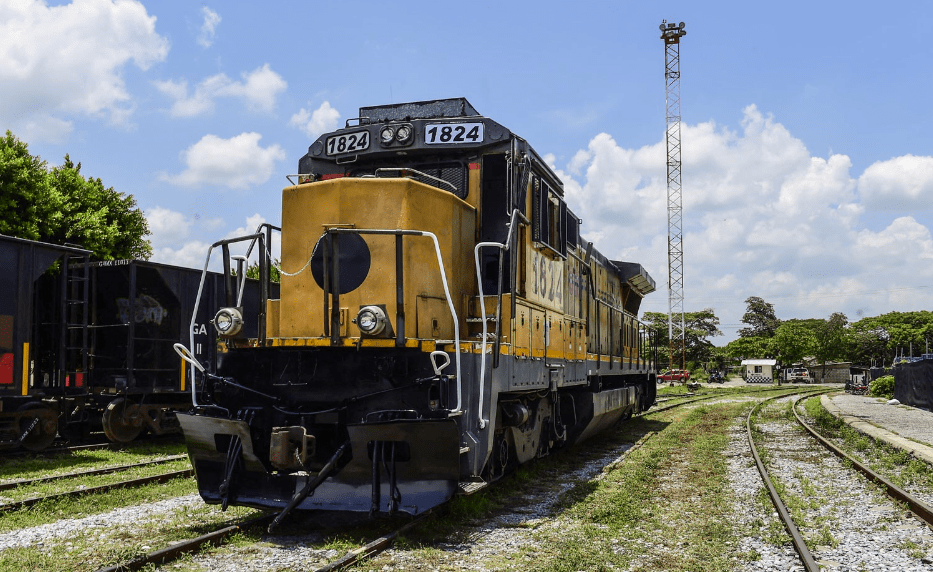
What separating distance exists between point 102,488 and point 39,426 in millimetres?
3741

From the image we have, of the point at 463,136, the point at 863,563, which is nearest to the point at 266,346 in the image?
the point at 463,136

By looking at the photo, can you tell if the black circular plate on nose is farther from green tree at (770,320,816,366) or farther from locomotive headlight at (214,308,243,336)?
green tree at (770,320,816,366)

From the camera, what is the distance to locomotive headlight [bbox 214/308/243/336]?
19.1ft

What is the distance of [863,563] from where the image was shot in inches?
201

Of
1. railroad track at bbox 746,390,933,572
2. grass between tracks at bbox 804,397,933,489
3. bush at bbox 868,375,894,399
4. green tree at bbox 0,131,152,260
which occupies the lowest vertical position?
bush at bbox 868,375,894,399

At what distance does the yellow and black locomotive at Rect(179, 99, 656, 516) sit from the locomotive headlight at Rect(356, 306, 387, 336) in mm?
17

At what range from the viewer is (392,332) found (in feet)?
18.8

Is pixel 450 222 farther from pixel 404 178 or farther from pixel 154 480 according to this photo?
pixel 154 480

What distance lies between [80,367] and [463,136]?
8.53m

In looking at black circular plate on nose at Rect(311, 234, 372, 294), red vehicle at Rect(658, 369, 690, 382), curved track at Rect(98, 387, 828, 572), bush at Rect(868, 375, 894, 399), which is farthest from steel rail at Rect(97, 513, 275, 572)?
red vehicle at Rect(658, 369, 690, 382)

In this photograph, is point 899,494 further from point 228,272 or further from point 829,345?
point 829,345

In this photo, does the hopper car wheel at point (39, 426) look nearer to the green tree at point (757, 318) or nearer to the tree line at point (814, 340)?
the tree line at point (814, 340)

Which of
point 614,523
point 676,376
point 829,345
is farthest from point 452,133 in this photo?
point 829,345

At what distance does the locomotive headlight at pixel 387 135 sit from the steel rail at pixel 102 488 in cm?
438
